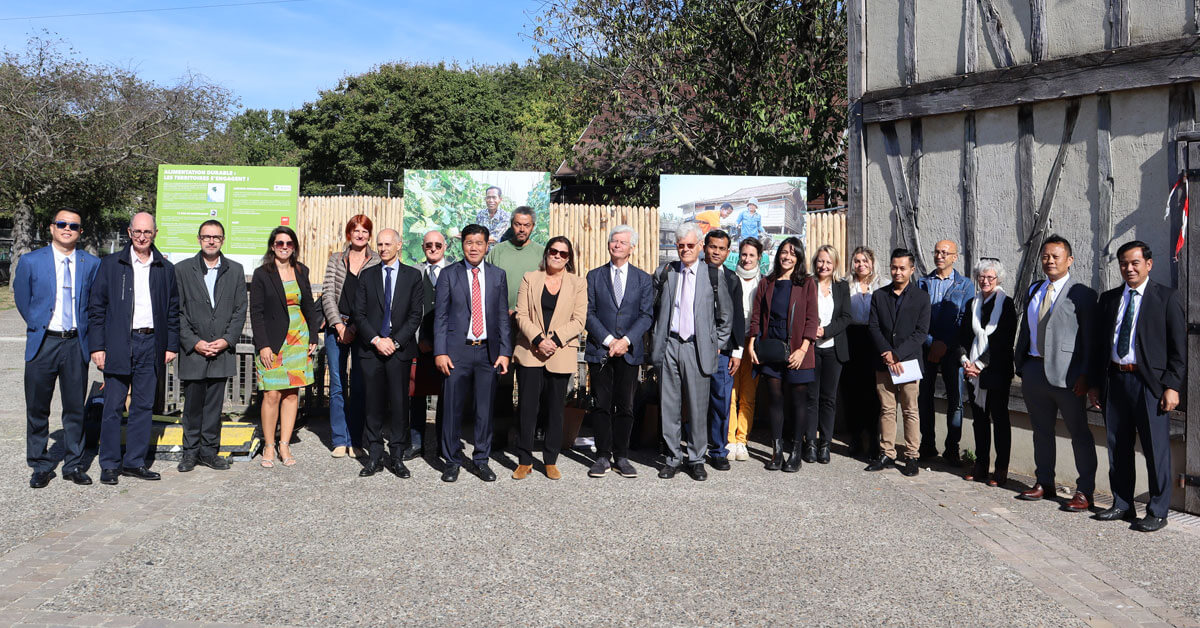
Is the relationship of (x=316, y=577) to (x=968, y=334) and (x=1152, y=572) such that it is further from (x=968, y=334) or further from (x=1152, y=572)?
(x=968, y=334)

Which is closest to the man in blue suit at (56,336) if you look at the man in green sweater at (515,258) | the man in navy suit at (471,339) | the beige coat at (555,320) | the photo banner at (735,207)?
the man in navy suit at (471,339)

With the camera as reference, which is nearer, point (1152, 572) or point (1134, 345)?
point (1152, 572)

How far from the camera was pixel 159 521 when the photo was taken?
5418 mm

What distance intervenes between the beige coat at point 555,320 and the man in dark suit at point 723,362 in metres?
1.12

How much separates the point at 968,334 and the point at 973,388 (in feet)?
2.61

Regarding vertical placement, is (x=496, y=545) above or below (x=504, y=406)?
below

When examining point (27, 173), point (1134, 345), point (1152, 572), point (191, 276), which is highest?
point (27, 173)

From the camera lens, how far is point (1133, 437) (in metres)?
5.85

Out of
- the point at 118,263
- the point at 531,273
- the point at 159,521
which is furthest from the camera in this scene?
the point at 531,273

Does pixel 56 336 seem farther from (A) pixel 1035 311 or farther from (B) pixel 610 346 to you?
(A) pixel 1035 311

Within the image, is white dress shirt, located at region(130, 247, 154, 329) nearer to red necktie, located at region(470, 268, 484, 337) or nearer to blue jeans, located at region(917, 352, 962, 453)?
red necktie, located at region(470, 268, 484, 337)

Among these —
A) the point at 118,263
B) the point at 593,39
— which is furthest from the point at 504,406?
the point at 593,39

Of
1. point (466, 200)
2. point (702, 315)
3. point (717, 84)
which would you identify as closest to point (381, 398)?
point (702, 315)

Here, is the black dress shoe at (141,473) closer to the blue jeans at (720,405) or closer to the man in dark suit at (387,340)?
the man in dark suit at (387,340)
